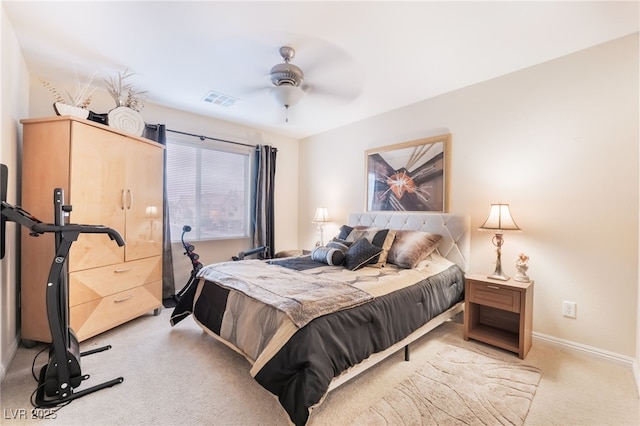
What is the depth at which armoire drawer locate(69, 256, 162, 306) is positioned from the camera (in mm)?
2375

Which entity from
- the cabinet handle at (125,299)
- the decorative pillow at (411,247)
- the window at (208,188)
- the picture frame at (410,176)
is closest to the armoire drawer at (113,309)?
the cabinet handle at (125,299)

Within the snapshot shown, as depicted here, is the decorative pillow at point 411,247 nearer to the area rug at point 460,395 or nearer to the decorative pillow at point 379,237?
the decorative pillow at point 379,237

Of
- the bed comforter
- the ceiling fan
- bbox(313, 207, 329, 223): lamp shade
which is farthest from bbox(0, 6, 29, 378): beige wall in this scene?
bbox(313, 207, 329, 223): lamp shade

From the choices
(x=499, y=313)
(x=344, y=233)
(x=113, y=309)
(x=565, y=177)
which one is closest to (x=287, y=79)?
(x=344, y=233)

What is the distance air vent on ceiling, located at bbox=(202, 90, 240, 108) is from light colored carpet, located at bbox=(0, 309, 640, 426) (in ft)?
8.78

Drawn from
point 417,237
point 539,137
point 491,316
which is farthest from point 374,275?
point 539,137

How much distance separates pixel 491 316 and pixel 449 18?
2.64 meters

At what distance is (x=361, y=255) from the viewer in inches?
107

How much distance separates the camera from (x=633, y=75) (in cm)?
212

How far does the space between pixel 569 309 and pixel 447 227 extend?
47.7 inches

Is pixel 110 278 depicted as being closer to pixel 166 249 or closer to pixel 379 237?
pixel 166 249

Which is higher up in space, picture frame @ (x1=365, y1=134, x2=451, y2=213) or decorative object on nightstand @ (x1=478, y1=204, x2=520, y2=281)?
picture frame @ (x1=365, y1=134, x2=451, y2=213)

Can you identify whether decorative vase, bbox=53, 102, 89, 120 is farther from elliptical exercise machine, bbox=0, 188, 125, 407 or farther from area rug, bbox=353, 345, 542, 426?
area rug, bbox=353, 345, 542, 426

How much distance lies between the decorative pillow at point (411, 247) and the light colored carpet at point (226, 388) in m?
0.75
